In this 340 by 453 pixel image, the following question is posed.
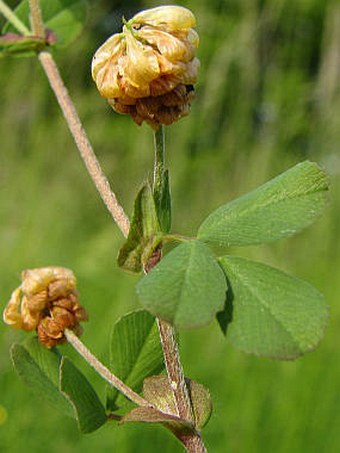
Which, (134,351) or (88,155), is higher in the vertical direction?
(88,155)

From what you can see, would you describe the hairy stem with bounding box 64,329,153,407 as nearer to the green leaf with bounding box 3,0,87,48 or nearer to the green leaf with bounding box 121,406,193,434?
A: the green leaf with bounding box 121,406,193,434

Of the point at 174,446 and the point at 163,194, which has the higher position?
the point at 163,194

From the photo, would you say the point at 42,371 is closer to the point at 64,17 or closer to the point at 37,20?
the point at 37,20

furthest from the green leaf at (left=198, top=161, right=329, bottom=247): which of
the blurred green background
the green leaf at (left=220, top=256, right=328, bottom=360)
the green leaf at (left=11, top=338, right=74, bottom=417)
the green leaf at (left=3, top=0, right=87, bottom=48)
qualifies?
the blurred green background

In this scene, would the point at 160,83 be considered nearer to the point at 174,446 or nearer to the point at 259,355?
the point at 259,355

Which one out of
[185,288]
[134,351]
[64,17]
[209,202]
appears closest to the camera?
[185,288]

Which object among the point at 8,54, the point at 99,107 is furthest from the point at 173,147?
the point at 8,54

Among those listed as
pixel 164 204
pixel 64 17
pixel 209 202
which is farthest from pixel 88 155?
pixel 209 202
